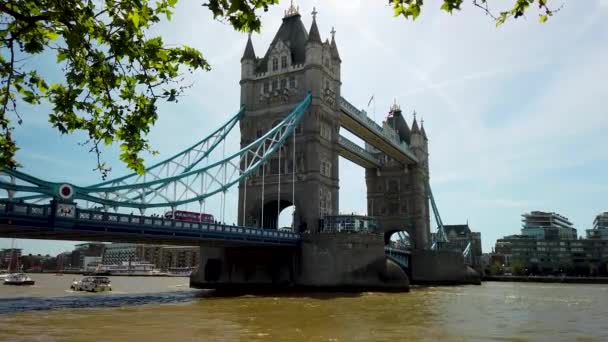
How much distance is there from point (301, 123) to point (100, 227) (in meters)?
27.0

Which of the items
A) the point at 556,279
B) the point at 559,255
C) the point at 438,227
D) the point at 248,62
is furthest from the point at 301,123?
the point at 559,255

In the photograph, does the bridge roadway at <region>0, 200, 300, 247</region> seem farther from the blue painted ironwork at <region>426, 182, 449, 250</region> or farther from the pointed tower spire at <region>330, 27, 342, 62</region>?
the blue painted ironwork at <region>426, 182, 449, 250</region>

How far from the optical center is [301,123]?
53281mm

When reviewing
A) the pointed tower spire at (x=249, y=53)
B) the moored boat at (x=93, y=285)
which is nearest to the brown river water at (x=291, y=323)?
the moored boat at (x=93, y=285)

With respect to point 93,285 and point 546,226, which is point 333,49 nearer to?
point 93,285

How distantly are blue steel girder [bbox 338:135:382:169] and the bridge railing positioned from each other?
2388 centimetres

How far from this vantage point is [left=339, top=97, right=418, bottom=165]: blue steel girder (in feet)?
197

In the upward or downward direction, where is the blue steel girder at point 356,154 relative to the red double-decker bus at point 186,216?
upward

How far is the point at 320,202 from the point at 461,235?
100506 millimetres

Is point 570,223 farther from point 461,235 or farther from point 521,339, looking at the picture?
point 521,339

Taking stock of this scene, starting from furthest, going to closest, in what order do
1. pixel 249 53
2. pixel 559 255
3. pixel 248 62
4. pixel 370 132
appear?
pixel 559 255 < pixel 370 132 < pixel 249 53 < pixel 248 62

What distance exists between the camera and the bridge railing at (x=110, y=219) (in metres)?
26.2

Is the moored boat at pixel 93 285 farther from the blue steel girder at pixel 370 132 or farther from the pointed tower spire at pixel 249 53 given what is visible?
the blue steel girder at pixel 370 132

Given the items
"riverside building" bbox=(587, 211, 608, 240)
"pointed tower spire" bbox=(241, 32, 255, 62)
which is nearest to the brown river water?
"pointed tower spire" bbox=(241, 32, 255, 62)
